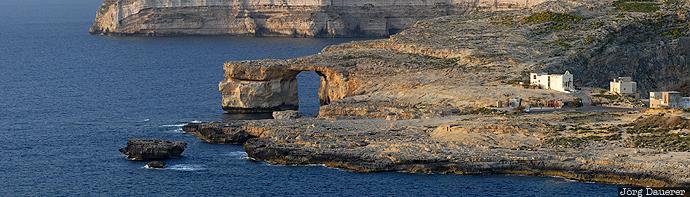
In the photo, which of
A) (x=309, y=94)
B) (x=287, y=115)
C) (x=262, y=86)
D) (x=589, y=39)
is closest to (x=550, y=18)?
(x=589, y=39)

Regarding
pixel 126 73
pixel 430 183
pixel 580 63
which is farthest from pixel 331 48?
pixel 430 183

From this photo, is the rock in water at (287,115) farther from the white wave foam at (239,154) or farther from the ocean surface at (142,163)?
the white wave foam at (239,154)

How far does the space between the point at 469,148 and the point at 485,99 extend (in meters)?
15.4

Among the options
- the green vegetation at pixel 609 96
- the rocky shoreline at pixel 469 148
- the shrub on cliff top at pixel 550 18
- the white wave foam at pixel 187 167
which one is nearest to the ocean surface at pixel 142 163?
the white wave foam at pixel 187 167

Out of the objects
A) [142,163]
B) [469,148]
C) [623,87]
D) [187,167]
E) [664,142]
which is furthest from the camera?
[623,87]

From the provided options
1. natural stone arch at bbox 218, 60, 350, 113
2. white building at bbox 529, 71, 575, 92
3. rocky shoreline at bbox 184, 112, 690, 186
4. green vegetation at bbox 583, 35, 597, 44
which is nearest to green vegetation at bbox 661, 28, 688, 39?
green vegetation at bbox 583, 35, 597, 44

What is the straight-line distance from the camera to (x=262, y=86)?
478 feet

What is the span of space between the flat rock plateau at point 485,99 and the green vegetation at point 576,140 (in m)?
0.06

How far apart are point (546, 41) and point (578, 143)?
37.9 m

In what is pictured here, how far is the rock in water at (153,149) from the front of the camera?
120 meters

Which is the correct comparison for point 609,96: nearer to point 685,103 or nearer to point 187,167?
point 685,103

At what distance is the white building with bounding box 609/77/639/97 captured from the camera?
430ft

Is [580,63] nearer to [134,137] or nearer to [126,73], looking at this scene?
[134,137]

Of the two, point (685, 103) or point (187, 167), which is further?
point (685, 103)
